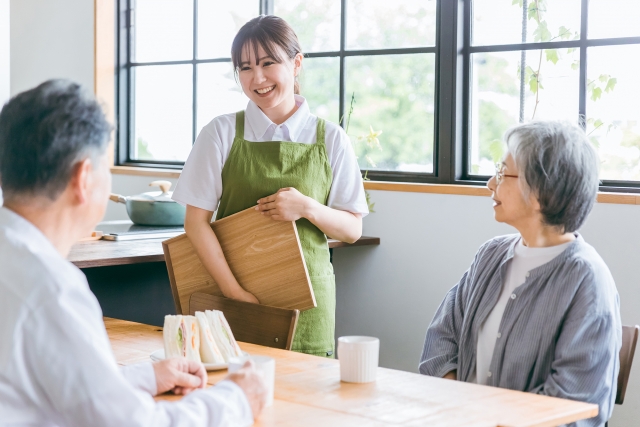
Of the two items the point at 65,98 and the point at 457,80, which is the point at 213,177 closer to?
the point at 65,98

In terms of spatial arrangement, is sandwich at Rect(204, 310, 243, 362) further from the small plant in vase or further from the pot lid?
the small plant in vase

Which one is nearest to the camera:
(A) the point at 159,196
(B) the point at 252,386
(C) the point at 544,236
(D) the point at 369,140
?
(B) the point at 252,386

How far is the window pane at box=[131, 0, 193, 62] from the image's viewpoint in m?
5.10

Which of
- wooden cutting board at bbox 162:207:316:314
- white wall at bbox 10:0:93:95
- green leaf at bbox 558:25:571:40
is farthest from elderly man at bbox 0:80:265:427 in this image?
white wall at bbox 10:0:93:95

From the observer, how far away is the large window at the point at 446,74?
11.0ft

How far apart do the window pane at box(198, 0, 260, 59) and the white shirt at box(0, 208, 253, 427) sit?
3824 mm

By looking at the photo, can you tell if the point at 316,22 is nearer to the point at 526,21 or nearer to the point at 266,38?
the point at 526,21

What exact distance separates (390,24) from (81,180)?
3.09 m

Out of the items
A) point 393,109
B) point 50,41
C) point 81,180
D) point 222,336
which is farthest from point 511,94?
point 50,41

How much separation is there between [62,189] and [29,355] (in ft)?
0.78

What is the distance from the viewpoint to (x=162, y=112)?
5.27 metres

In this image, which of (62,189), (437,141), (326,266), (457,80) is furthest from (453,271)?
(62,189)

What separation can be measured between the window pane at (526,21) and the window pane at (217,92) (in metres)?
1.60

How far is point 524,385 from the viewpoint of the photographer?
1.91 metres
